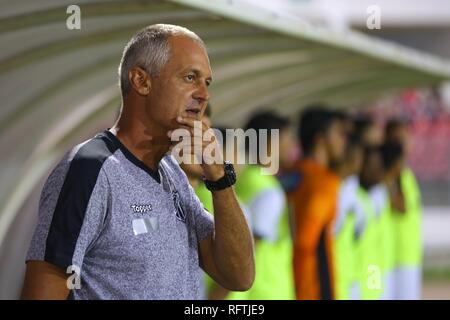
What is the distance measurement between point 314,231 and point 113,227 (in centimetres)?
345

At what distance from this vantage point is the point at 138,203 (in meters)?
2.70

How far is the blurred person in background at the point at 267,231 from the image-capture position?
530 centimetres

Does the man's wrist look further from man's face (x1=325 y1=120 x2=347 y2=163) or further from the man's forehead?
man's face (x1=325 y1=120 x2=347 y2=163)

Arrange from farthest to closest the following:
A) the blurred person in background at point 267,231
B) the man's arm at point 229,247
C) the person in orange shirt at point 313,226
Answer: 1. the person in orange shirt at point 313,226
2. the blurred person in background at point 267,231
3. the man's arm at point 229,247

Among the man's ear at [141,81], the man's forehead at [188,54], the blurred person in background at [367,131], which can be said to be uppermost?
the blurred person in background at [367,131]

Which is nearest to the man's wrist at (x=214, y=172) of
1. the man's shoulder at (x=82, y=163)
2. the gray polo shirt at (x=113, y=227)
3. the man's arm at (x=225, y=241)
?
the man's arm at (x=225, y=241)

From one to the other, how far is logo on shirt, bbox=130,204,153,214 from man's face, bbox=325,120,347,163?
4.03 m

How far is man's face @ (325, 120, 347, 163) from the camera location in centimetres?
671

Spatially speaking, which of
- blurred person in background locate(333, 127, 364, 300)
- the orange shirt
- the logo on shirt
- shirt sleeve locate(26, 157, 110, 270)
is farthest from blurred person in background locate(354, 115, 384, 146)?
shirt sleeve locate(26, 157, 110, 270)

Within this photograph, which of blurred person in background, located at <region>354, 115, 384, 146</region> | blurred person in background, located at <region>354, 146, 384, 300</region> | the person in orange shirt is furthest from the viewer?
blurred person in background, located at <region>354, 115, 384, 146</region>

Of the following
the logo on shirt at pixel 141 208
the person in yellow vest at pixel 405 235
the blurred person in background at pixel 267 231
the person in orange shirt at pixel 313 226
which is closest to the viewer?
the logo on shirt at pixel 141 208

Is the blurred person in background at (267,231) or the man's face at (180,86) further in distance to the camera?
the blurred person in background at (267,231)

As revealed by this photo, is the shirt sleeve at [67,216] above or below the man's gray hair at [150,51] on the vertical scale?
below

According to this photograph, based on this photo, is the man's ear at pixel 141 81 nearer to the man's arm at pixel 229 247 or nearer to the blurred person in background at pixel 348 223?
the man's arm at pixel 229 247
